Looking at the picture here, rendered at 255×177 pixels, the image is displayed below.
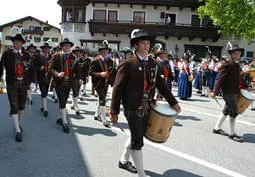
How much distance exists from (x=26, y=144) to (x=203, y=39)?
2829 cm

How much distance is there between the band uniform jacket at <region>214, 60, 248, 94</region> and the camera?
21.5 ft

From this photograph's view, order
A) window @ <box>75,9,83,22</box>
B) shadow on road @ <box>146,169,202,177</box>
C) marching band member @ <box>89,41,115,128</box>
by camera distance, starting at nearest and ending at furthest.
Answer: shadow on road @ <box>146,169,202,177</box>
marching band member @ <box>89,41,115,128</box>
window @ <box>75,9,83,22</box>

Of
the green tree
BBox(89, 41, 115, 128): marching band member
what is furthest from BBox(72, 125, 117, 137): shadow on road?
the green tree

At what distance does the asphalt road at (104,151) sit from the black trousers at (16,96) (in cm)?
64

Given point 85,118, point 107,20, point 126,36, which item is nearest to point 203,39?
point 126,36

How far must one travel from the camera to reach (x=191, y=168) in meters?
4.78

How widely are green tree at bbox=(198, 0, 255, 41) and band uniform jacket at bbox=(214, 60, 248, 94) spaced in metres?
17.5

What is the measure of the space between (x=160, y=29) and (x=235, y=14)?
30.3ft

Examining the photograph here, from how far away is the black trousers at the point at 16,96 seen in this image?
5812 millimetres

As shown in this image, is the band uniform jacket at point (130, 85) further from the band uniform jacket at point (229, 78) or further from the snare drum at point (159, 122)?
the band uniform jacket at point (229, 78)

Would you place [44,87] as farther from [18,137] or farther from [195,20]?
[195,20]

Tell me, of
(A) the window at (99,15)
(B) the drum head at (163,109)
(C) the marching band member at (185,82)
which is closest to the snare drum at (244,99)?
(B) the drum head at (163,109)

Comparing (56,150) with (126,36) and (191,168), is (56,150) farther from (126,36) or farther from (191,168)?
(126,36)

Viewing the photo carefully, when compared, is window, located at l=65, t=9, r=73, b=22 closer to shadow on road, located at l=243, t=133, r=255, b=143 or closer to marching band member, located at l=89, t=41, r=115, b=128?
marching band member, located at l=89, t=41, r=115, b=128
